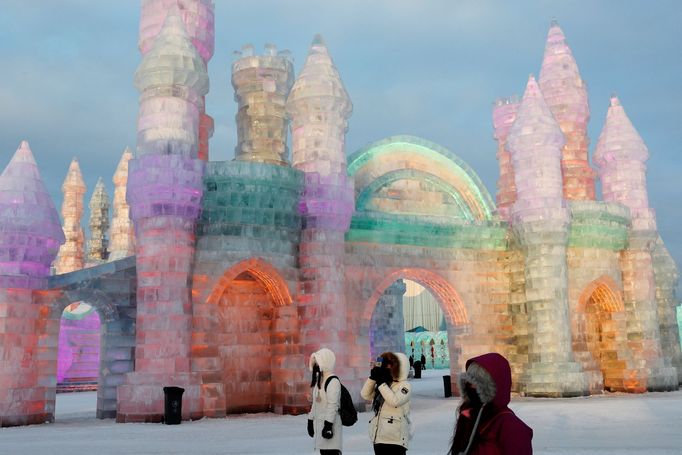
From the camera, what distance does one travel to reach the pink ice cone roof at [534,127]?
61.2ft

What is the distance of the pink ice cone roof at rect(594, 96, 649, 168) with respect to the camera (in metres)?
20.7

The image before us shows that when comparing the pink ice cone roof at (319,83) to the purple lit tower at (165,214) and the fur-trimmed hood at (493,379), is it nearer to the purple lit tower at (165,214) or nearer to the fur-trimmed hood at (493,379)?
the purple lit tower at (165,214)

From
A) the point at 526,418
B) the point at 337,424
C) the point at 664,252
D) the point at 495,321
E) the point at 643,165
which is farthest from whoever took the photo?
the point at 664,252

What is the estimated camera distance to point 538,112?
62.2 feet

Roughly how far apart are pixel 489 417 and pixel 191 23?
1569 cm

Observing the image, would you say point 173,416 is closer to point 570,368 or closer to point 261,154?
point 261,154

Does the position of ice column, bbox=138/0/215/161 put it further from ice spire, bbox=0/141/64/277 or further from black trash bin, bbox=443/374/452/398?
black trash bin, bbox=443/374/452/398

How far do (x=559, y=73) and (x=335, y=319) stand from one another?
38.7 ft

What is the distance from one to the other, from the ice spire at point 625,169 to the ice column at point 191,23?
11993 millimetres

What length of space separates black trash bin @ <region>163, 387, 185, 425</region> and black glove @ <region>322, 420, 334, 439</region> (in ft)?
26.1

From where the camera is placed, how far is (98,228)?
36.6 m

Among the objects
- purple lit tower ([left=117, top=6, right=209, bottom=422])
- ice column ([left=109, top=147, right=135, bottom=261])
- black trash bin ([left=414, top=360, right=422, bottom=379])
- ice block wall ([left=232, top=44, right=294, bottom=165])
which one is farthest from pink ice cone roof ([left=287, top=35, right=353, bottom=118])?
black trash bin ([left=414, top=360, right=422, bottom=379])

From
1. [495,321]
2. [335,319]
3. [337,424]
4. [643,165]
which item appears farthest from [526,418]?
[643,165]

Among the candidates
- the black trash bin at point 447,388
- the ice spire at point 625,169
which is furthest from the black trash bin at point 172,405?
the ice spire at point 625,169
